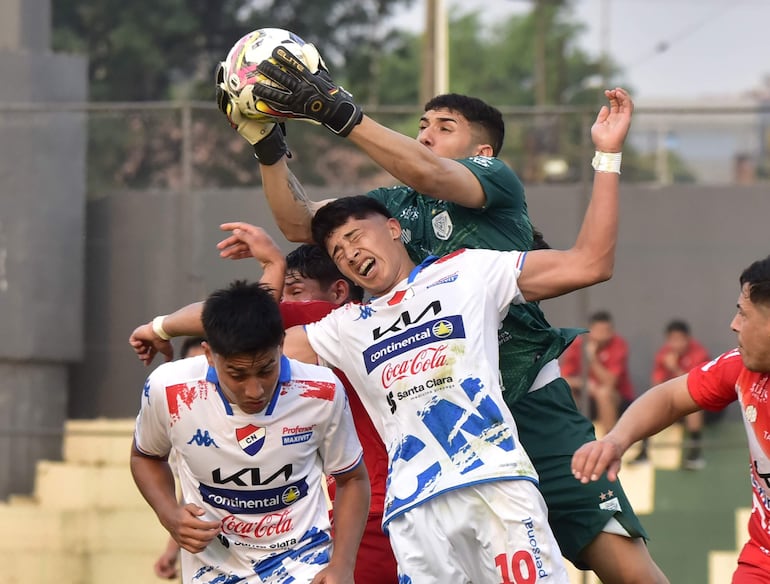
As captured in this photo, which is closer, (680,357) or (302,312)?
(302,312)

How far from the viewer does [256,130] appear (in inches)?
184

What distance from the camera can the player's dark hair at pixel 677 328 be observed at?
10.5 meters

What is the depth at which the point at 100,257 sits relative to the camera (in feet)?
34.3

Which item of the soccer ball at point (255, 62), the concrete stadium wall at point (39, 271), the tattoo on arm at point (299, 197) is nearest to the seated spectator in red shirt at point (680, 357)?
the concrete stadium wall at point (39, 271)

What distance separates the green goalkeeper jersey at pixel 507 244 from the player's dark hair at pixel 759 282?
29.9 inches

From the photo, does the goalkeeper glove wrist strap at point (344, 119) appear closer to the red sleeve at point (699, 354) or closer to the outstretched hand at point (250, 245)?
the outstretched hand at point (250, 245)

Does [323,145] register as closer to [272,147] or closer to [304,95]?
[272,147]

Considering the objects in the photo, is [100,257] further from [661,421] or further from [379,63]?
[379,63]

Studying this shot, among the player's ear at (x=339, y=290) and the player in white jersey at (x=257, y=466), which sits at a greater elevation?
the player's ear at (x=339, y=290)

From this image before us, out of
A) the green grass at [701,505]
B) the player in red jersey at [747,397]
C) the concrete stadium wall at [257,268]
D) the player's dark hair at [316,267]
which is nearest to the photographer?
the player in red jersey at [747,397]

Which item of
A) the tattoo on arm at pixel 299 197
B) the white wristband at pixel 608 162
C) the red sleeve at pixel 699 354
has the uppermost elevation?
the white wristband at pixel 608 162

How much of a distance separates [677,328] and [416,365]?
21.8 feet

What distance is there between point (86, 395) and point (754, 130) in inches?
249

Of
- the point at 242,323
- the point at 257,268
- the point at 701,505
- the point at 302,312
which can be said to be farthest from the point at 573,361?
the point at 242,323
